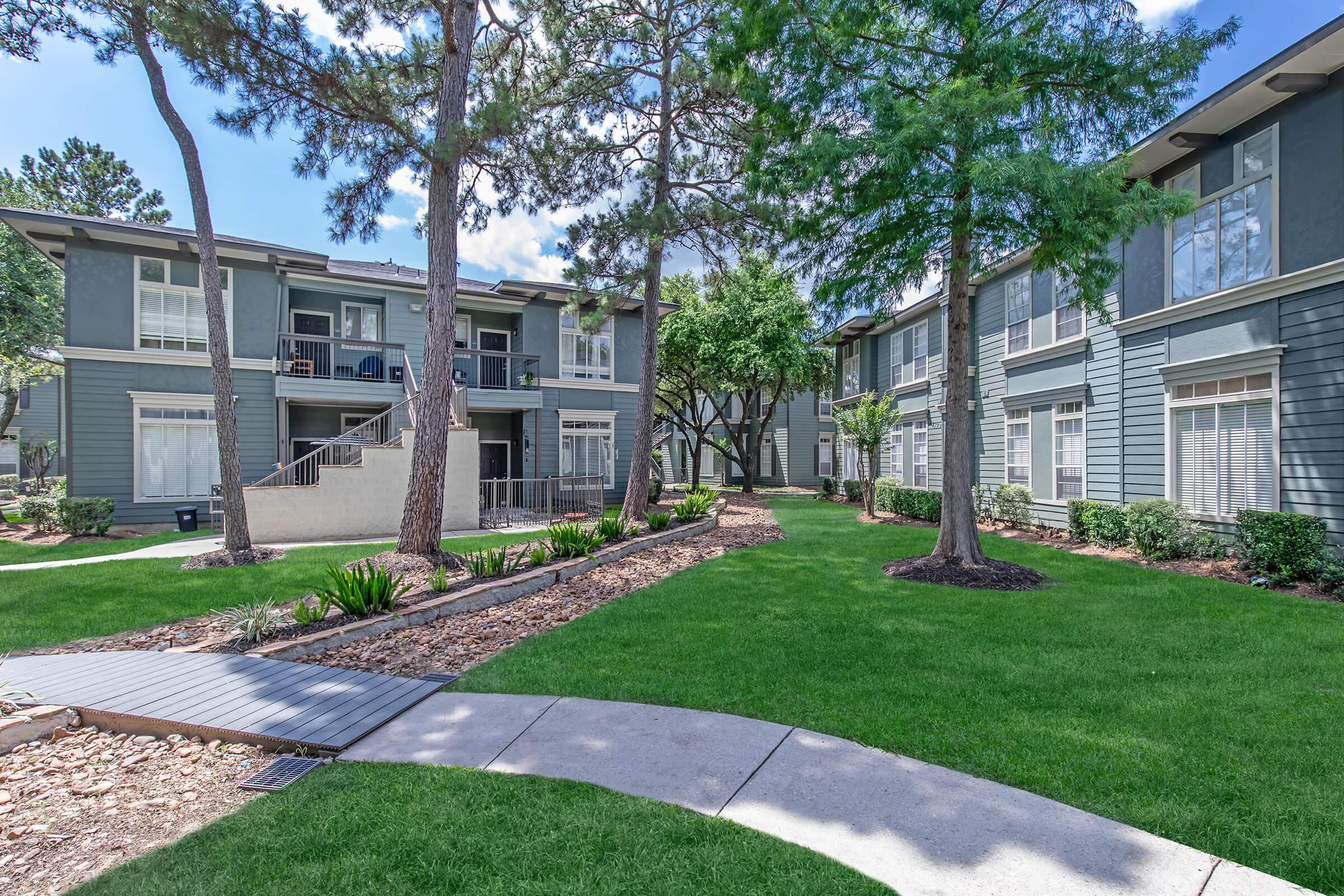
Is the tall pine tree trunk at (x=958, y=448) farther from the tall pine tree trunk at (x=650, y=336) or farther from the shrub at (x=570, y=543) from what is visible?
the tall pine tree trunk at (x=650, y=336)

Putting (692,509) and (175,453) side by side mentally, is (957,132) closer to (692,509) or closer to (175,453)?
(692,509)

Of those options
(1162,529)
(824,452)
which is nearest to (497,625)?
(1162,529)

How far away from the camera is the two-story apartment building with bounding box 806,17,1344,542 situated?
7887mm

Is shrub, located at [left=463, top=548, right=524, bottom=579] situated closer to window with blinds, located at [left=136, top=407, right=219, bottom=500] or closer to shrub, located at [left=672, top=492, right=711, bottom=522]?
shrub, located at [left=672, top=492, right=711, bottom=522]

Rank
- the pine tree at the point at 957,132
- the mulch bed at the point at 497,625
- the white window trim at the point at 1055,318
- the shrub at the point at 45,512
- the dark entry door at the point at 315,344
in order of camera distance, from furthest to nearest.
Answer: the dark entry door at the point at 315,344, the shrub at the point at 45,512, the white window trim at the point at 1055,318, the pine tree at the point at 957,132, the mulch bed at the point at 497,625

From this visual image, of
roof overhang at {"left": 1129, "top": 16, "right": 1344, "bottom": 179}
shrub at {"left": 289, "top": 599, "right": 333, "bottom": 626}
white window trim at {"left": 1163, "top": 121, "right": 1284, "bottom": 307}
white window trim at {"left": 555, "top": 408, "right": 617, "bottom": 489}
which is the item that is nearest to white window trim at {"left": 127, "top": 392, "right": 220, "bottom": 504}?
white window trim at {"left": 555, "top": 408, "right": 617, "bottom": 489}

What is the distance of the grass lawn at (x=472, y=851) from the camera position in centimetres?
231

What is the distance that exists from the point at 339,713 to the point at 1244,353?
11.7 m

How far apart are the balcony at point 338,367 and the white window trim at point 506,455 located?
3.76 m

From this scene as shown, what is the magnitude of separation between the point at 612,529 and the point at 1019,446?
394 inches

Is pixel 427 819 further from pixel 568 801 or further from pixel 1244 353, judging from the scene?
pixel 1244 353

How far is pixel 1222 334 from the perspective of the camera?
926cm

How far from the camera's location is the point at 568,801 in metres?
2.87

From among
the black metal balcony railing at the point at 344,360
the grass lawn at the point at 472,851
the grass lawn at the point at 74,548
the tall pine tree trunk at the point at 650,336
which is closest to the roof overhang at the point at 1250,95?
the tall pine tree trunk at the point at 650,336
